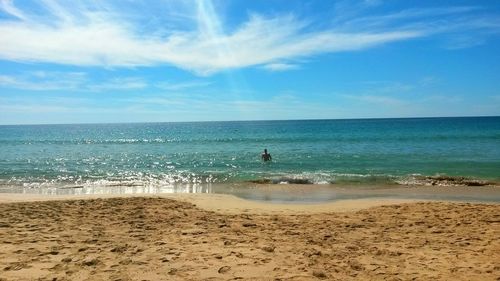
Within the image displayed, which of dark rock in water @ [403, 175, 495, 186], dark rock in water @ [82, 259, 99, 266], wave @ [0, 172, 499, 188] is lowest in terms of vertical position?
wave @ [0, 172, 499, 188]

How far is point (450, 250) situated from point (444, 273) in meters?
1.38

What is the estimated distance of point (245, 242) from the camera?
7.94m

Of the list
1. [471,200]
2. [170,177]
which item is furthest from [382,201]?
[170,177]

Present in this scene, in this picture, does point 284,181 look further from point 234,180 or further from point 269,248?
point 269,248

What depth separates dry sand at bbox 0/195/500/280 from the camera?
6.30 metres

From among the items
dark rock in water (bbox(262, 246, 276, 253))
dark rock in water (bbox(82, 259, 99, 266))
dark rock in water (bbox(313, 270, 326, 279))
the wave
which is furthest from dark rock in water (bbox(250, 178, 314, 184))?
dark rock in water (bbox(82, 259, 99, 266))

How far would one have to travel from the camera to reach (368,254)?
7.23m

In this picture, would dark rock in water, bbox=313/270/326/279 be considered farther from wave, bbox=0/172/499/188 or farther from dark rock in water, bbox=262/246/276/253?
wave, bbox=0/172/499/188

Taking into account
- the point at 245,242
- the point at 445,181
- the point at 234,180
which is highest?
the point at 245,242

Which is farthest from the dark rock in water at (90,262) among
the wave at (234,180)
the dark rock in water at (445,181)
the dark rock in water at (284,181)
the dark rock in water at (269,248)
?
the dark rock in water at (445,181)

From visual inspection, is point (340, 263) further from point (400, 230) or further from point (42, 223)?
point (42, 223)

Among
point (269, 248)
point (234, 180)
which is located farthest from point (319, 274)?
point (234, 180)

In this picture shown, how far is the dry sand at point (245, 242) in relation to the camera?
6.30 meters

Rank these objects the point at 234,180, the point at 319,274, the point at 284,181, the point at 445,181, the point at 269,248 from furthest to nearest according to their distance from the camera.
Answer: the point at 234,180, the point at 284,181, the point at 445,181, the point at 269,248, the point at 319,274
